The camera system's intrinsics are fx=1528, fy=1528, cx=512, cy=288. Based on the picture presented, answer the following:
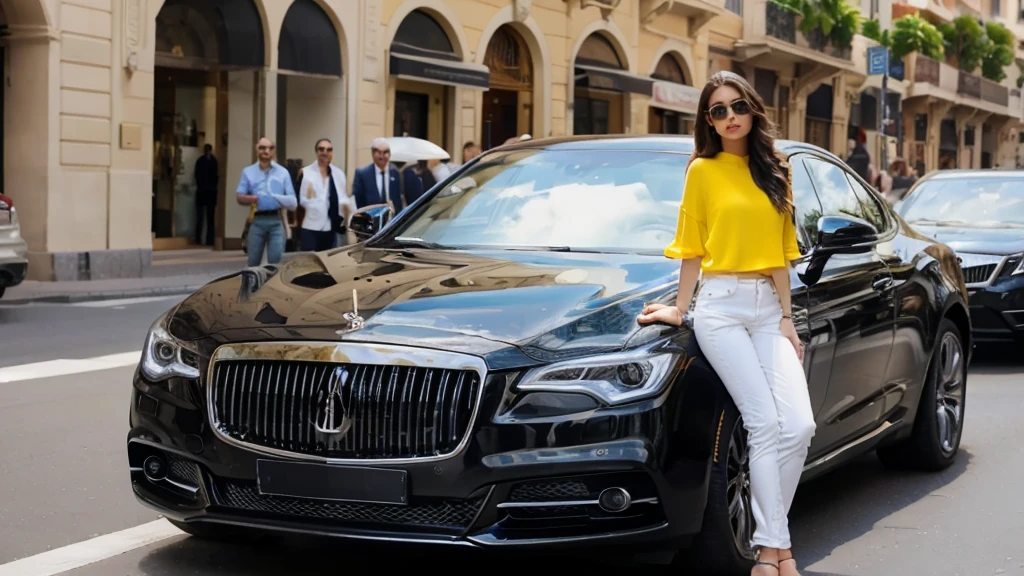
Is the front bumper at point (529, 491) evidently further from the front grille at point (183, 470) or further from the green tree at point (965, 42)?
the green tree at point (965, 42)

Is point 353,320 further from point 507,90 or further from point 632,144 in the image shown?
point 507,90

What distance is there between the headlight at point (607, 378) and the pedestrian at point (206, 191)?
19.8 m

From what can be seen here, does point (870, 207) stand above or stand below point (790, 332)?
above

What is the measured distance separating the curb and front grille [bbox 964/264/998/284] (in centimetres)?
796

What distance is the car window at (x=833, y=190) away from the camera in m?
6.30

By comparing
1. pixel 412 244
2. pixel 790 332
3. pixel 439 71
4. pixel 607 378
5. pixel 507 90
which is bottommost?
pixel 607 378

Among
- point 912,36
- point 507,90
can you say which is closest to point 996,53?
point 912,36

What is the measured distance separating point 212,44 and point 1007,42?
51.3m

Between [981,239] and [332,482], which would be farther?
[981,239]

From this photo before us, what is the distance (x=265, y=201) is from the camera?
14711 mm

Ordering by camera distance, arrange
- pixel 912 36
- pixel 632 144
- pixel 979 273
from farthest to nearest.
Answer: pixel 912 36 < pixel 979 273 < pixel 632 144

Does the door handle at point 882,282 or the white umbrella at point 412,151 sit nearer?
the door handle at point 882,282

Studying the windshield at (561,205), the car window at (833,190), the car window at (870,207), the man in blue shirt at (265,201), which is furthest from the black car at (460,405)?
the man in blue shirt at (265,201)

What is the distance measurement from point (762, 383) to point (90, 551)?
239cm
